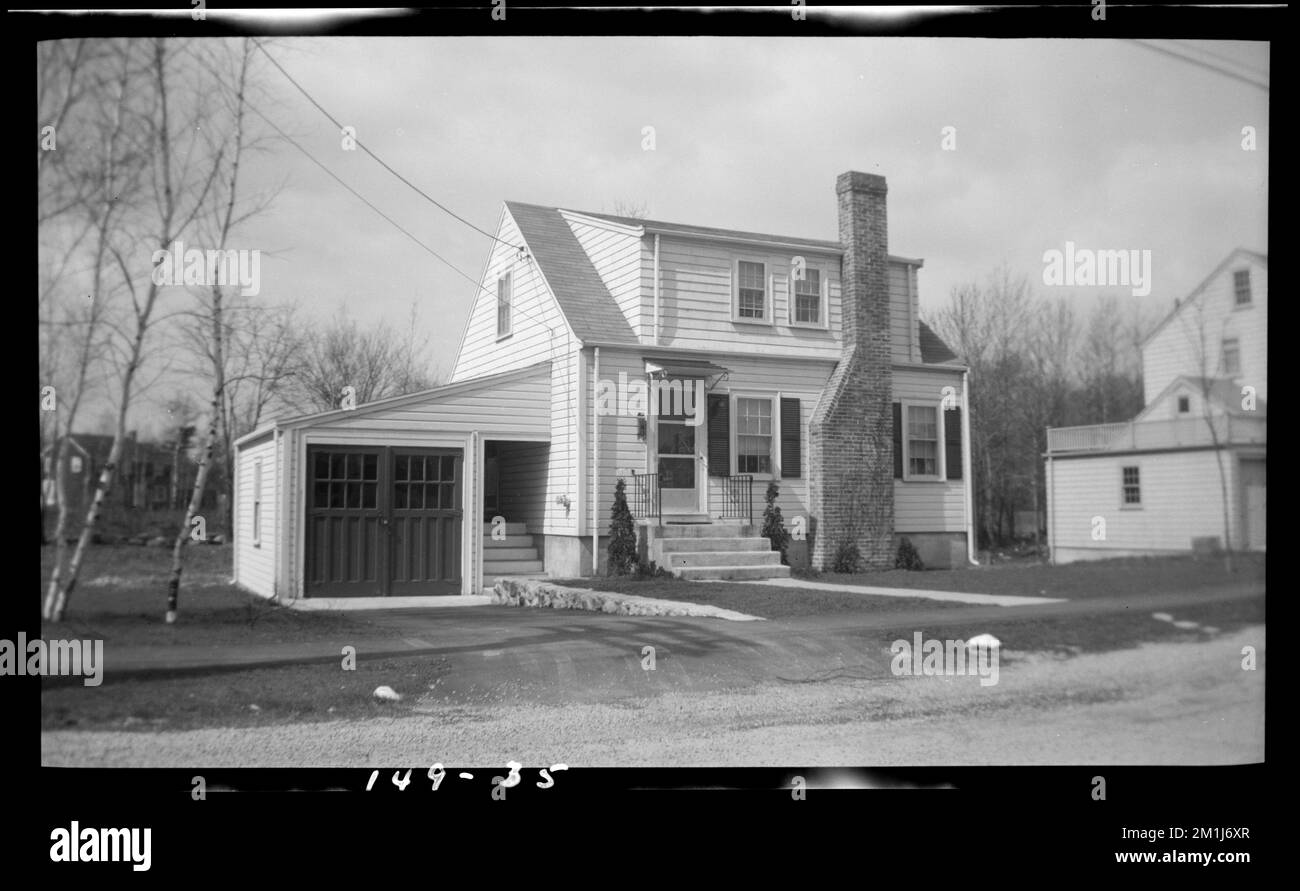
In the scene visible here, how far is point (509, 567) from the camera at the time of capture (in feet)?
29.0

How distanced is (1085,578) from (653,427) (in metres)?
3.60

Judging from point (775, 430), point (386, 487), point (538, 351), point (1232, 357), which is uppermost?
point (538, 351)

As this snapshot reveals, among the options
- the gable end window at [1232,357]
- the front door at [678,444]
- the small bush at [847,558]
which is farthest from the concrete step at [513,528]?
the gable end window at [1232,357]

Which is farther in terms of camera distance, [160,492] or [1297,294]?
[160,492]

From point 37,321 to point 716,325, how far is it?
5181mm

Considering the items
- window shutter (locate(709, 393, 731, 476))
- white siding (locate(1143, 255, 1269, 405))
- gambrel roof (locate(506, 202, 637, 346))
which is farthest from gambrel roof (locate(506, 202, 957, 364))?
white siding (locate(1143, 255, 1269, 405))

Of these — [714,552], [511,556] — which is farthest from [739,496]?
[511,556]

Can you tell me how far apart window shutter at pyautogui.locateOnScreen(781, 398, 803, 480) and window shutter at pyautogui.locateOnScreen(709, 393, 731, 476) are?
494 millimetres

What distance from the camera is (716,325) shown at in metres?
8.34

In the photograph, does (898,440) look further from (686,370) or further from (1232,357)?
(1232,357)

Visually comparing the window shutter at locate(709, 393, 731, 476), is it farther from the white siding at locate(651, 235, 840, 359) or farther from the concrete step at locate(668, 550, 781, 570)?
the concrete step at locate(668, 550, 781, 570)
